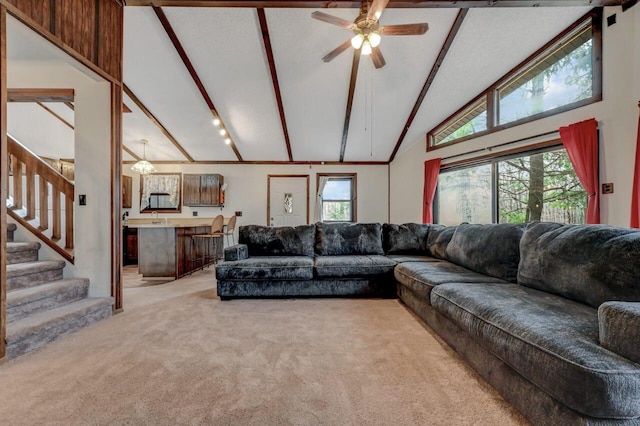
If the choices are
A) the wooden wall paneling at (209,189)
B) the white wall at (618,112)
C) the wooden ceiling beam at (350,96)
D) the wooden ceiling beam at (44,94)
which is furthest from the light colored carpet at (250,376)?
the wooden wall paneling at (209,189)

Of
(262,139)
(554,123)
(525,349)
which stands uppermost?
(262,139)

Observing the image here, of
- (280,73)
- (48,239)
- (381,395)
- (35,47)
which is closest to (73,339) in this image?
(48,239)

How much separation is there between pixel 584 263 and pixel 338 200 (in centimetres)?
576

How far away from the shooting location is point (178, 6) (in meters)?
3.17

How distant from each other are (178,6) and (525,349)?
435cm

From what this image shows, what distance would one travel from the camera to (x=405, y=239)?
→ 12.9 feet

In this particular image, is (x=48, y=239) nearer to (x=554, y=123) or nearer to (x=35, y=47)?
(x=35, y=47)

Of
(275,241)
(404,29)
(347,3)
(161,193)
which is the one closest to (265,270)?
(275,241)

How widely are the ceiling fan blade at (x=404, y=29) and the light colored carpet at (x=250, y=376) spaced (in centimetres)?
287

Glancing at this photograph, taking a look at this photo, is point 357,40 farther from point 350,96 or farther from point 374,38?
point 350,96

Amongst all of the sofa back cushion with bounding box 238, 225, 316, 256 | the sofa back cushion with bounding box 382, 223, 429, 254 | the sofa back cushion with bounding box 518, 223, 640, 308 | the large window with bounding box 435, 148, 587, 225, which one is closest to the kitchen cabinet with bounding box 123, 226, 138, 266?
the sofa back cushion with bounding box 238, 225, 316, 256

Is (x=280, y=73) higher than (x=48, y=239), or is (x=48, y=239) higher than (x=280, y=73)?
(x=280, y=73)

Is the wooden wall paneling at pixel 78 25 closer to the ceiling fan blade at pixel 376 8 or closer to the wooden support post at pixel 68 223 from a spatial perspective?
the wooden support post at pixel 68 223

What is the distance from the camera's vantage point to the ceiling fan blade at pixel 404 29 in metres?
2.78
